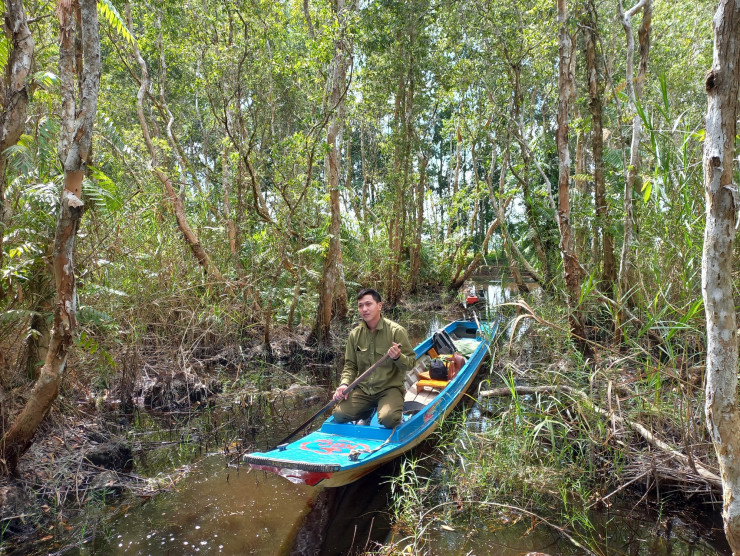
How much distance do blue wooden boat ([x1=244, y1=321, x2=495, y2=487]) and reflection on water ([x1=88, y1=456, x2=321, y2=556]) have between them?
1.54 ft

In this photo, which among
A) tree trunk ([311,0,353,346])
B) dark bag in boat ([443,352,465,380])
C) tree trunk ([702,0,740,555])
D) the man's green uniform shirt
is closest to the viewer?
tree trunk ([702,0,740,555])

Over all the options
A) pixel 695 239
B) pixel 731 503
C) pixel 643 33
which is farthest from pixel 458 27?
pixel 731 503

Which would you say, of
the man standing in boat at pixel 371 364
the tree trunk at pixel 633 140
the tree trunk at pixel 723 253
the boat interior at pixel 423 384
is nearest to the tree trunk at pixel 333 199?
the boat interior at pixel 423 384

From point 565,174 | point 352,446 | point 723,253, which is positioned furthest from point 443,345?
point 723,253

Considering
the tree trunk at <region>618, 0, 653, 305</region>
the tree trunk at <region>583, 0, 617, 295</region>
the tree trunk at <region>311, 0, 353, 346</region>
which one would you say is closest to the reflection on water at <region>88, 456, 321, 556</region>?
the tree trunk at <region>311, 0, 353, 346</region>

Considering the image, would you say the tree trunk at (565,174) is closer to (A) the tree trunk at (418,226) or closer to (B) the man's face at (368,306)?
(B) the man's face at (368,306)

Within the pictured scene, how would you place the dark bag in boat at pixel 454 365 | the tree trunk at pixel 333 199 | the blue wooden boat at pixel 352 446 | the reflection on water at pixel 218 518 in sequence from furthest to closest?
1. the tree trunk at pixel 333 199
2. the dark bag in boat at pixel 454 365
3. the blue wooden boat at pixel 352 446
4. the reflection on water at pixel 218 518

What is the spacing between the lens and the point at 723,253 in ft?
7.92

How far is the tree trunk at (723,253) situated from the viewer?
2.36 metres

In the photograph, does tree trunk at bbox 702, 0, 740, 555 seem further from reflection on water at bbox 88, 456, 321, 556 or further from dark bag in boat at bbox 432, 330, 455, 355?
dark bag in boat at bbox 432, 330, 455, 355

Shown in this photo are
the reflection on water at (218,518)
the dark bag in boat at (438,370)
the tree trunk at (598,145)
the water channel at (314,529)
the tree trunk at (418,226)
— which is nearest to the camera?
the water channel at (314,529)

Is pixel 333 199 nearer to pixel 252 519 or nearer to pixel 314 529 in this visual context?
pixel 252 519

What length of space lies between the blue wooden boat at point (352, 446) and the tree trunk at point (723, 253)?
8.30ft

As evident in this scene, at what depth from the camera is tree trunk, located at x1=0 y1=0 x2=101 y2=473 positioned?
3625 mm
